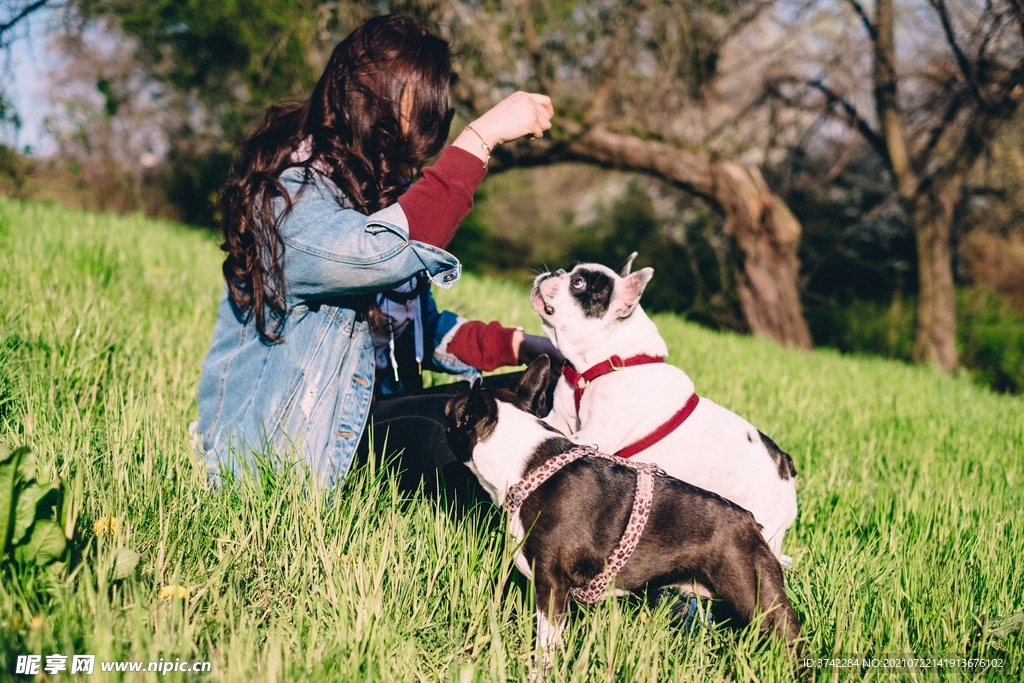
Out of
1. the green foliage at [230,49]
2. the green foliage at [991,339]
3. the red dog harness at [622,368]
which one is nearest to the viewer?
the red dog harness at [622,368]

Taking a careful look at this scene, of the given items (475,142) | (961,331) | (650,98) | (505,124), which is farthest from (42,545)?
(961,331)

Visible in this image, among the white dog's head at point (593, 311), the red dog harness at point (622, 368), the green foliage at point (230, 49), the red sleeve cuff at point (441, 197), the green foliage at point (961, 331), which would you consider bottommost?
the green foliage at point (961, 331)

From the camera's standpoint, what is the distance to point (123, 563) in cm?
191

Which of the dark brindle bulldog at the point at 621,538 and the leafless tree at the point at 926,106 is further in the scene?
the leafless tree at the point at 926,106

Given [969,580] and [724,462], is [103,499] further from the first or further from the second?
[969,580]

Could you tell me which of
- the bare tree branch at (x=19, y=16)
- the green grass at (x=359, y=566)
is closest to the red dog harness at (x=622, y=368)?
the green grass at (x=359, y=566)

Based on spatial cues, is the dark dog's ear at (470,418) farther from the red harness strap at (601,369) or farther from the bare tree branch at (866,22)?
the bare tree branch at (866,22)

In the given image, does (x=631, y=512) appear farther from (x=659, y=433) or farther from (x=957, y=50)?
(x=957, y=50)

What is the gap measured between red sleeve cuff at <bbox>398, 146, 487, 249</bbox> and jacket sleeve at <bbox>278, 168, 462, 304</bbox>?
0.14ft

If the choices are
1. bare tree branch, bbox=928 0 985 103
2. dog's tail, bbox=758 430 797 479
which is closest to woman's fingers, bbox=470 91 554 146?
dog's tail, bbox=758 430 797 479

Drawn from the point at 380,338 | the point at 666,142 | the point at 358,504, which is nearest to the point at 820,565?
the point at 358,504

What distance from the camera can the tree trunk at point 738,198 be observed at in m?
9.31

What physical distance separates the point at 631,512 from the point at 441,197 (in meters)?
1.26

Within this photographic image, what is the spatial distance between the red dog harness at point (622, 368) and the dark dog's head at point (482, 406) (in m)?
0.45
